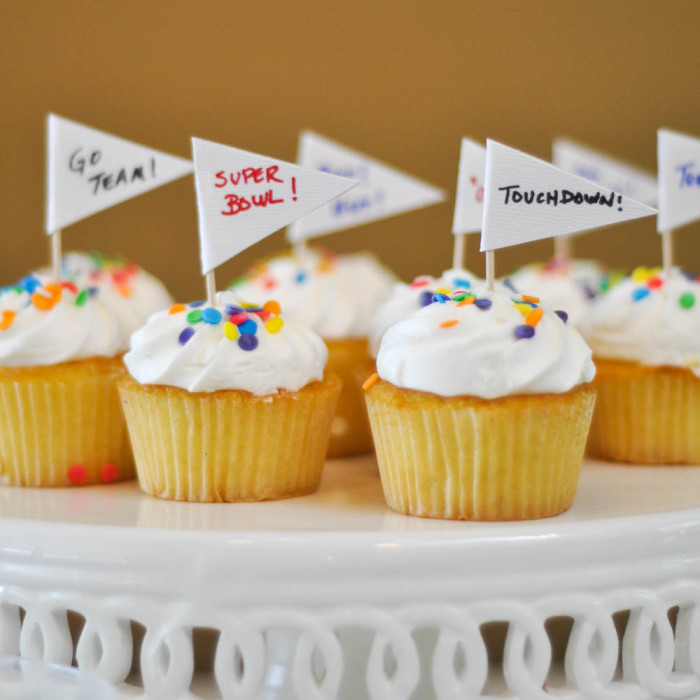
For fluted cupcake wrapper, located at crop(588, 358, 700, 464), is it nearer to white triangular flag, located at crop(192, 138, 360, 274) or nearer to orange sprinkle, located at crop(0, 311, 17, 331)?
white triangular flag, located at crop(192, 138, 360, 274)

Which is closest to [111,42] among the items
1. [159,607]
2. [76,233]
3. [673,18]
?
[76,233]

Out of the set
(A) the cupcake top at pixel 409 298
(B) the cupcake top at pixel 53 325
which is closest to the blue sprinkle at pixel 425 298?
(A) the cupcake top at pixel 409 298

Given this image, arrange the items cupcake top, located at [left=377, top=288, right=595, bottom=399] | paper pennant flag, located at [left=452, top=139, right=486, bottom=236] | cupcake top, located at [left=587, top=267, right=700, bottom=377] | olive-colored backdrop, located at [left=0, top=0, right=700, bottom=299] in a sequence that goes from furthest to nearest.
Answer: olive-colored backdrop, located at [left=0, top=0, right=700, bottom=299] < paper pennant flag, located at [left=452, top=139, right=486, bottom=236] < cupcake top, located at [left=587, top=267, right=700, bottom=377] < cupcake top, located at [left=377, top=288, right=595, bottom=399]

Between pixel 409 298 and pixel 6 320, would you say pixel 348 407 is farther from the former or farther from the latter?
pixel 6 320

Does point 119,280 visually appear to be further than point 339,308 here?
Yes

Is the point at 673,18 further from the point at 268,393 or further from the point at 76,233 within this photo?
the point at 268,393

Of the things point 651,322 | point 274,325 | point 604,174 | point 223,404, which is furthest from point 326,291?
point 604,174

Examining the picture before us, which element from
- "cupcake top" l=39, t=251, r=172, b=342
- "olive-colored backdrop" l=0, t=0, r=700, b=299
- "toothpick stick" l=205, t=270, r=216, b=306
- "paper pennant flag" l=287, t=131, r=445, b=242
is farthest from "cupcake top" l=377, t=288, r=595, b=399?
"olive-colored backdrop" l=0, t=0, r=700, b=299

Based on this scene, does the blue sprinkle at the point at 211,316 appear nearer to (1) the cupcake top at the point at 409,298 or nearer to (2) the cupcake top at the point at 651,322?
(1) the cupcake top at the point at 409,298
